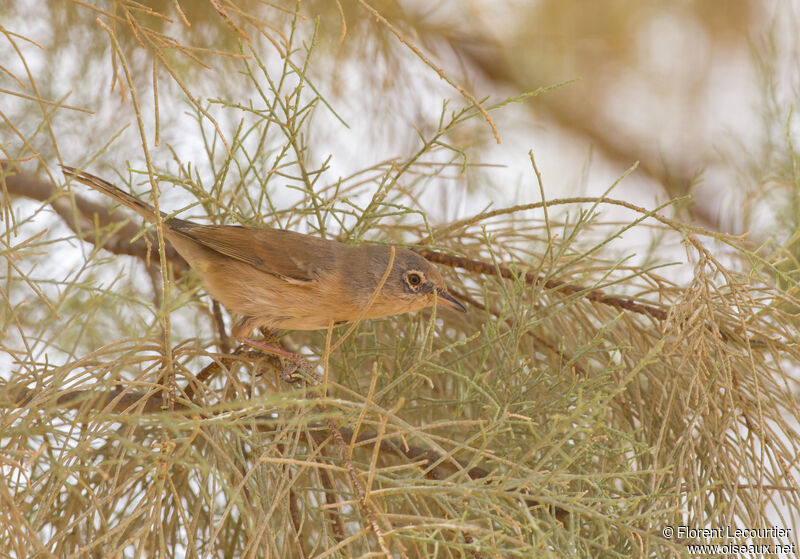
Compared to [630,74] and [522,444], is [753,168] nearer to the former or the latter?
[630,74]

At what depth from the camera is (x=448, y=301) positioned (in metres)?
3.06

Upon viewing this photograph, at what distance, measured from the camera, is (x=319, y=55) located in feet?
14.5

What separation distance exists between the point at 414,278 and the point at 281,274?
65 cm

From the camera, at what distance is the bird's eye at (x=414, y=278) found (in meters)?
3.22

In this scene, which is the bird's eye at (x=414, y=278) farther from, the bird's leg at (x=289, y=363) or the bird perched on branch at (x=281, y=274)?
the bird's leg at (x=289, y=363)

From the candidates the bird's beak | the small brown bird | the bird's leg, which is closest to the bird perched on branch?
the small brown bird

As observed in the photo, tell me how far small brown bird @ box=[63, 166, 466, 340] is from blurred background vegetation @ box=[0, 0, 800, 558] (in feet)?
0.40

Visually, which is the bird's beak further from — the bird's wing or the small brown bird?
the bird's wing

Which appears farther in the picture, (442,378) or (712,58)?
(712,58)

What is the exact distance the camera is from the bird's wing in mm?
3420

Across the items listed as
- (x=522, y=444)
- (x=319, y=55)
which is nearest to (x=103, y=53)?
(x=319, y=55)

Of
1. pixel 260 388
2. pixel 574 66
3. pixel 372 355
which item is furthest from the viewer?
pixel 574 66

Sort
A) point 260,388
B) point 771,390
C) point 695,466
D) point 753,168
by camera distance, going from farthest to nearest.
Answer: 1. point 753,168
2. point 260,388
3. point 771,390
4. point 695,466

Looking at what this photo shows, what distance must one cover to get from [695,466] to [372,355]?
1.14 m
